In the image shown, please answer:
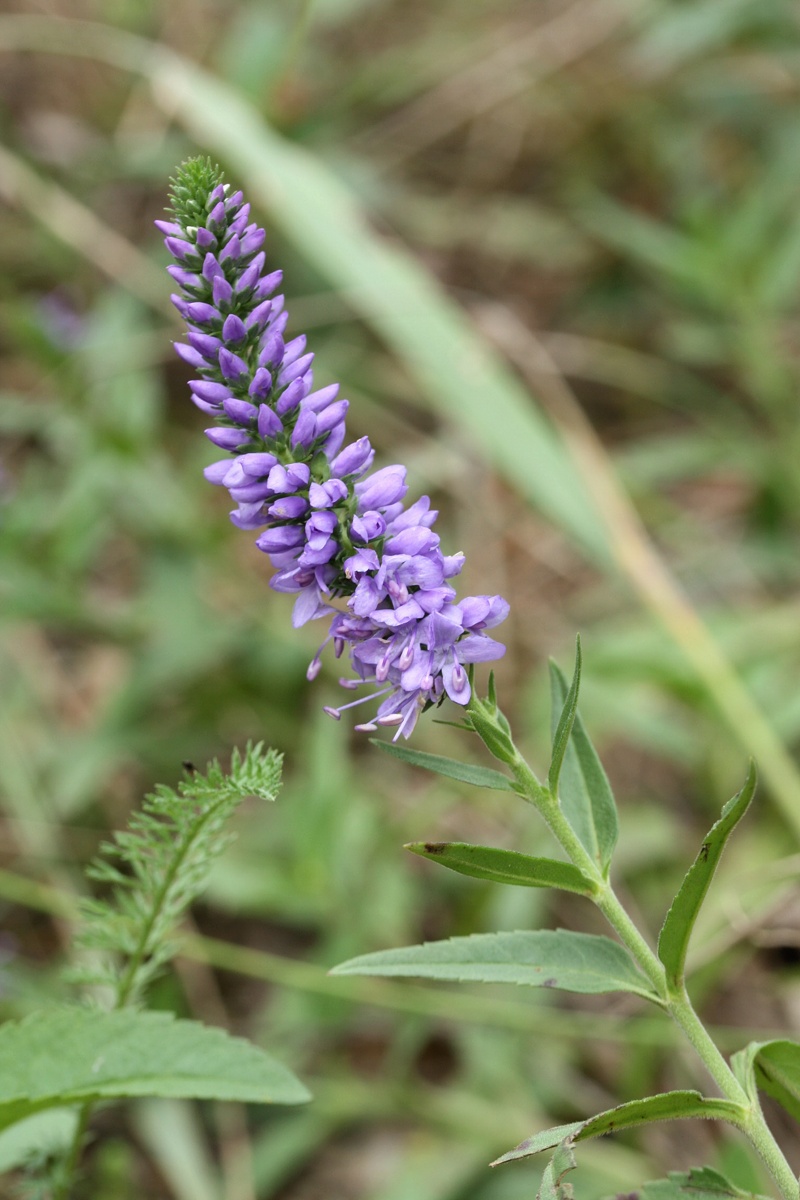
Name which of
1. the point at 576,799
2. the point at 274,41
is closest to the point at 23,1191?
the point at 576,799

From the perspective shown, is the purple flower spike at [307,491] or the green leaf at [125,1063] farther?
the green leaf at [125,1063]

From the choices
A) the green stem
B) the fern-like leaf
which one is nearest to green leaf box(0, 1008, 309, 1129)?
the fern-like leaf

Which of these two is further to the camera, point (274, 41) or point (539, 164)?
point (539, 164)

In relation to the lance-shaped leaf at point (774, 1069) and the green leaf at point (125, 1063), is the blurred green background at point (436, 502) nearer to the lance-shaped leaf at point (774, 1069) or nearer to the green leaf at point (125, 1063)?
the green leaf at point (125, 1063)

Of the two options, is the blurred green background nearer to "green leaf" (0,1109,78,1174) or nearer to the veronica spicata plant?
"green leaf" (0,1109,78,1174)

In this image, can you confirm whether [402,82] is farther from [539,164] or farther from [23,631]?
[23,631]

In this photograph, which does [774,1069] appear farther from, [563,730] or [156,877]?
[156,877]

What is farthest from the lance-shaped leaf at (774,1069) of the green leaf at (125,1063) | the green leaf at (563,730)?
the green leaf at (125,1063)

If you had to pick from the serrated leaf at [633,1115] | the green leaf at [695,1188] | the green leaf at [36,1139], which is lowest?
the green leaf at [36,1139]
